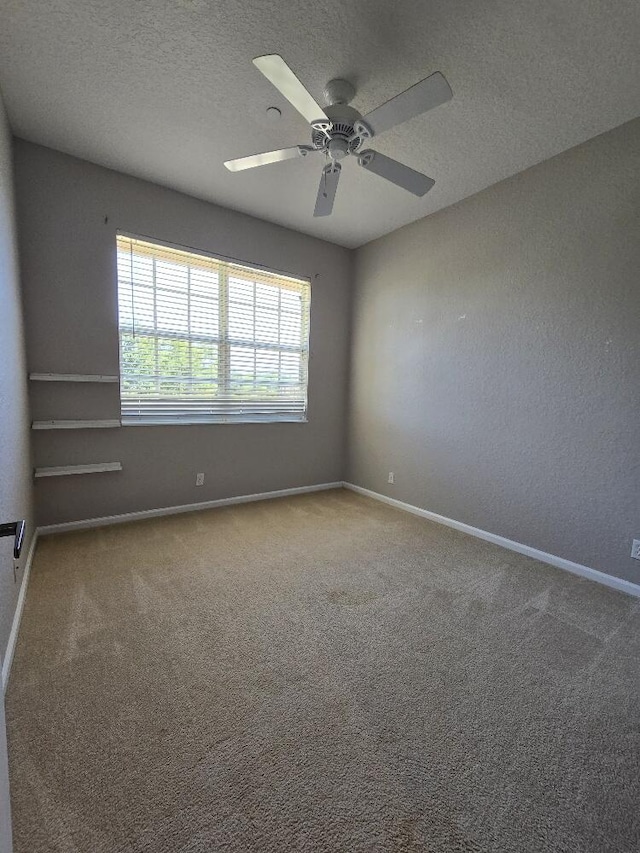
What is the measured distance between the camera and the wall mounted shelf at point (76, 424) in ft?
8.68

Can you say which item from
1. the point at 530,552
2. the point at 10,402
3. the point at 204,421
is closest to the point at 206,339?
the point at 204,421

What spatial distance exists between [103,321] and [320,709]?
117 inches

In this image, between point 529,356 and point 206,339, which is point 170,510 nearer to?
point 206,339

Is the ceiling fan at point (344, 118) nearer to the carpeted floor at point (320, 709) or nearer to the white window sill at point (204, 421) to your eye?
the white window sill at point (204, 421)

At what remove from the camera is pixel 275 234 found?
3.64 metres

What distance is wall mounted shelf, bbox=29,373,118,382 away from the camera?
2607 millimetres

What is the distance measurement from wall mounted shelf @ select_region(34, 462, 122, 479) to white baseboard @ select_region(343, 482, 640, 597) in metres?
2.61

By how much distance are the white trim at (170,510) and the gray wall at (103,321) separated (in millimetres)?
48

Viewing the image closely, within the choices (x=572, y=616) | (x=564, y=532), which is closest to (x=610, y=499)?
(x=564, y=532)

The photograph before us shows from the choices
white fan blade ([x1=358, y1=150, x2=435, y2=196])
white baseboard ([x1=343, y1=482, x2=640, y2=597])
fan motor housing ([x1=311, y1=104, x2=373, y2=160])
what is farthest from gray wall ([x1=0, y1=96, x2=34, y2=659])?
white baseboard ([x1=343, y1=482, x2=640, y2=597])

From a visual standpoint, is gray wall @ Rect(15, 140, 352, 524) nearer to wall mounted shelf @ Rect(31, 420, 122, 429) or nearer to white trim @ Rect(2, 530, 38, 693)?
wall mounted shelf @ Rect(31, 420, 122, 429)

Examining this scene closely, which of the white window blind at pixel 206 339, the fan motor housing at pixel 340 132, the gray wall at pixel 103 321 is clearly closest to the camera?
the fan motor housing at pixel 340 132

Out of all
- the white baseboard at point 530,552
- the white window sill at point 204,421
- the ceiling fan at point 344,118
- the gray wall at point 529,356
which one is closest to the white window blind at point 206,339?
the white window sill at point 204,421

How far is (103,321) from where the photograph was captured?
2.86m
